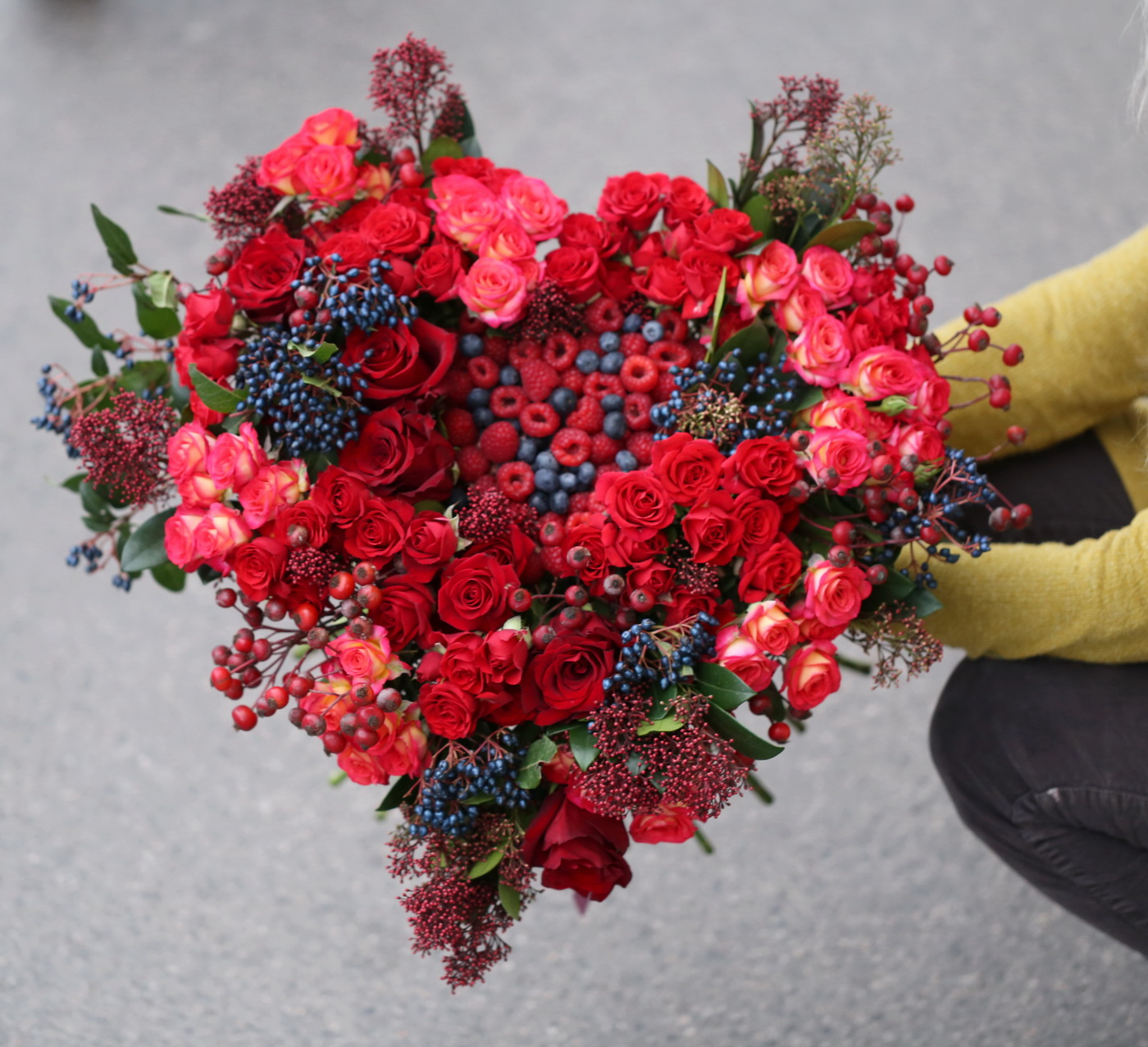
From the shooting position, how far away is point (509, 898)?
853mm

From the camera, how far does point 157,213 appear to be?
2066 mm

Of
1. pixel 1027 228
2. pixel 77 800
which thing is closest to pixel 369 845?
pixel 77 800

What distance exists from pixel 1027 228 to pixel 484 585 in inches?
66.9

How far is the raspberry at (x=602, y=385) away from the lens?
2.95 ft

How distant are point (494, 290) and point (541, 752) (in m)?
0.37

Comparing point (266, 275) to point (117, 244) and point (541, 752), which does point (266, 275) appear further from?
point (541, 752)

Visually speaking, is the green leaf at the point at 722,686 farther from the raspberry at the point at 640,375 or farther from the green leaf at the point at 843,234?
the green leaf at the point at 843,234

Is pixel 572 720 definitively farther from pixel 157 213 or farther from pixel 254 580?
pixel 157 213

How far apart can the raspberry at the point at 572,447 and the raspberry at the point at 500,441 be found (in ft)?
0.11

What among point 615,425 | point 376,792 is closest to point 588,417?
point 615,425

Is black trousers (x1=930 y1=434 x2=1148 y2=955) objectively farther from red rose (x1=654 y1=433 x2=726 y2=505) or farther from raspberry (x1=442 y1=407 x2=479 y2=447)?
raspberry (x1=442 y1=407 x2=479 y2=447)

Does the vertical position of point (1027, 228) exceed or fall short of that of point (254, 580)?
it exceeds it

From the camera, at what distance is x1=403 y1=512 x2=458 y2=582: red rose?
2.61 feet

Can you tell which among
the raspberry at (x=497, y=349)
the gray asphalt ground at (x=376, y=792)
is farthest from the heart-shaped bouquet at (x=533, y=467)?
the gray asphalt ground at (x=376, y=792)
